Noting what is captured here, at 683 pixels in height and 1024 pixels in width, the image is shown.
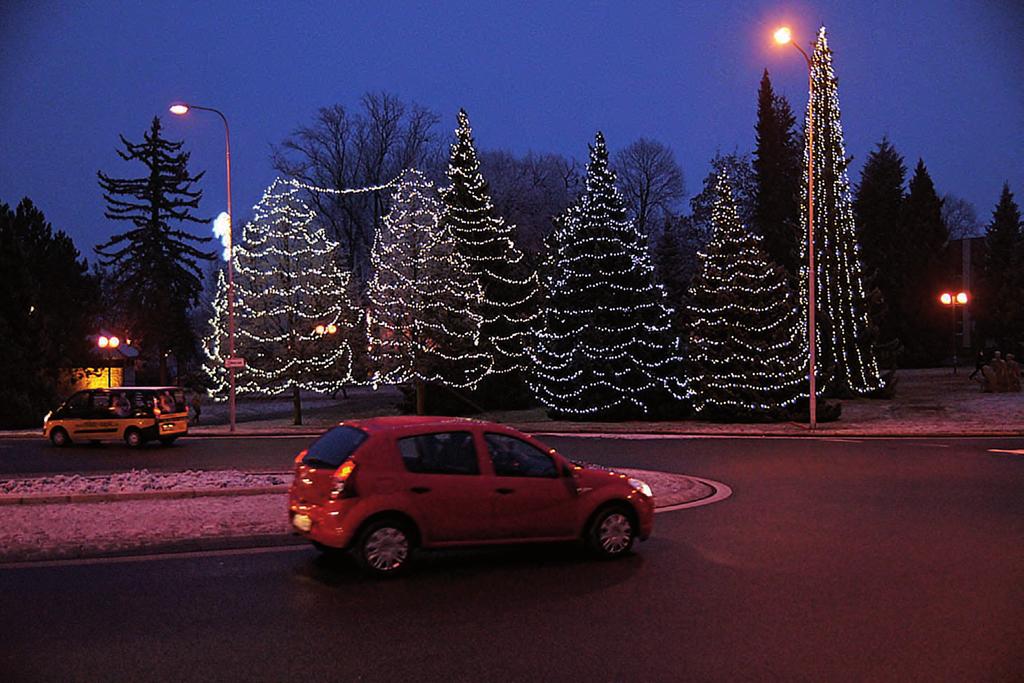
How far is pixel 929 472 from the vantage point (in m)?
17.3

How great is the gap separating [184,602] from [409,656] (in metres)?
2.61

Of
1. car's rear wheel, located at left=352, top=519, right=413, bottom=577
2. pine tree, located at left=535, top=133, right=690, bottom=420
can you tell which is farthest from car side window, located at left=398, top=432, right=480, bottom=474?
pine tree, located at left=535, top=133, right=690, bottom=420

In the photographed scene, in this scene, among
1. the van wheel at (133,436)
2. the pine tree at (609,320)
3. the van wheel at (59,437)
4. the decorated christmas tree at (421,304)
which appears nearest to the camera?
the van wheel at (133,436)

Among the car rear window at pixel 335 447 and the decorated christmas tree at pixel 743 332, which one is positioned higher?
the decorated christmas tree at pixel 743 332

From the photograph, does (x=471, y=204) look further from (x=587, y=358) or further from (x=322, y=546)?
(x=322, y=546)

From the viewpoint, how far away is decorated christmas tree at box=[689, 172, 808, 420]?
3138cm

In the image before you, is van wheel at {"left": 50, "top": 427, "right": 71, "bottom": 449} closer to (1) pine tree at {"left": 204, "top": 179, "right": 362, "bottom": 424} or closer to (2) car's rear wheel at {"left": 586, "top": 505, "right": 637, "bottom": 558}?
(1) pine tree at {"left": 204, "top": 179, "right": 362, "bottom": 424}

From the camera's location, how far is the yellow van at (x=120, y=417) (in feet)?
83.6

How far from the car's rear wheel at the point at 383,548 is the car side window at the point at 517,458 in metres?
1.21

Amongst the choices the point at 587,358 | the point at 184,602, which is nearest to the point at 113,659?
the point at 184,602

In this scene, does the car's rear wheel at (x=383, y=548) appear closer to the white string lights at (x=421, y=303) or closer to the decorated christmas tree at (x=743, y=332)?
the decorated christmas tree at (x=743, y=332)

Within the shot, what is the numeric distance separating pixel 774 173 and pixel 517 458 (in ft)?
195

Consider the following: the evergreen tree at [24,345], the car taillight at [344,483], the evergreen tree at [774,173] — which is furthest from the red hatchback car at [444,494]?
the evergreen tree at [774,173]

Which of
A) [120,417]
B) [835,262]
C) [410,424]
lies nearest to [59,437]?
[120,417]
